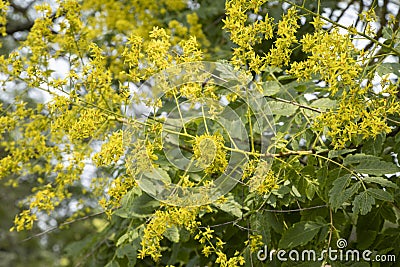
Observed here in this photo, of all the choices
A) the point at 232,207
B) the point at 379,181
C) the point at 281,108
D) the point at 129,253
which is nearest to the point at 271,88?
the point at 281,108

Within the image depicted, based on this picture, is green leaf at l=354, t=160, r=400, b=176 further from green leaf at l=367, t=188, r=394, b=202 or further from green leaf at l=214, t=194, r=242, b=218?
green leaf at l=214, t=194, r=242, b=218

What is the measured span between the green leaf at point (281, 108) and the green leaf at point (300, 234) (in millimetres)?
332

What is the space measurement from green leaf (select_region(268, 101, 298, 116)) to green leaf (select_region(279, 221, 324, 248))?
0.33 metres

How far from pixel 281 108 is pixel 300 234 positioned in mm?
386

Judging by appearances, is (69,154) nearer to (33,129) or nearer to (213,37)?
(33,129)

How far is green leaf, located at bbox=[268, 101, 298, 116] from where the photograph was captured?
187 centimetres

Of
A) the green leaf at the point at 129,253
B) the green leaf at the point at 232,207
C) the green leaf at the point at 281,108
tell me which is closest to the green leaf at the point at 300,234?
the green leaf at the point at 232,207

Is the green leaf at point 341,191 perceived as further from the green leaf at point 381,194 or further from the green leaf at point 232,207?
the green leaf at point 232,207

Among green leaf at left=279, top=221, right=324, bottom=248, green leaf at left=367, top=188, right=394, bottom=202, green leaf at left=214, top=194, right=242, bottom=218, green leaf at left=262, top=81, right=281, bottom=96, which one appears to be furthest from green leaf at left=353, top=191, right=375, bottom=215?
green leaf at left=262, top=81, right=281, bottom=96

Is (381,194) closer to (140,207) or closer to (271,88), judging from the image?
(271,88)

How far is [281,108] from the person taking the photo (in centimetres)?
189

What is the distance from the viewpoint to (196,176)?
178cm

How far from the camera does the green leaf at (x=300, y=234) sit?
1.72m

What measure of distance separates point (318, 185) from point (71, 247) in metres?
1.44
